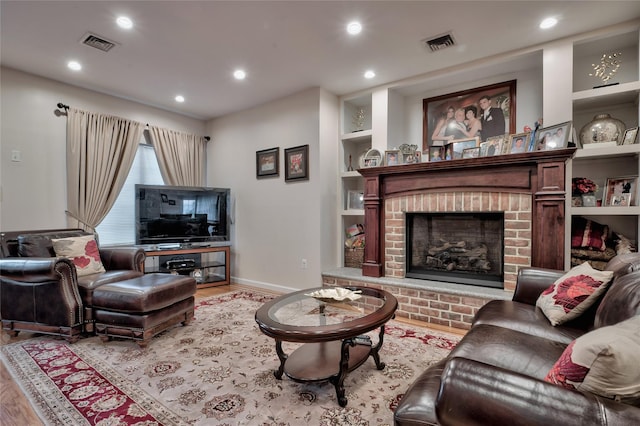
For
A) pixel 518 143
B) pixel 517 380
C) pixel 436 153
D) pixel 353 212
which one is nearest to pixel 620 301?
pixel 517 380

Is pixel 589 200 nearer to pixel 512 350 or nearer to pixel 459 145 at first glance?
pixel 459 145

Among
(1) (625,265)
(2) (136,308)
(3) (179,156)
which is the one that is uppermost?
(3) (179,156)

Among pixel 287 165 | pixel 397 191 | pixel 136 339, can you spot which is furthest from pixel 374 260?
pixel 136 339

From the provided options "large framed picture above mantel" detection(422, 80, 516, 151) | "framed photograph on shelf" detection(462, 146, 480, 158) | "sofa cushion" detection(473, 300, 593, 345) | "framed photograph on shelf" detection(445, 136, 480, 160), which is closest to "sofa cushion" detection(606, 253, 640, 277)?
"sofa cushion" detection(473, 300, 593, 345)

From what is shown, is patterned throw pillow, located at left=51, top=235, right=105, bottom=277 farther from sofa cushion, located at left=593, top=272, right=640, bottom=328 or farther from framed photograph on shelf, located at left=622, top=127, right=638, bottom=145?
framed photograph on shelf, located at left=622, top=127, right=638, bottom=145

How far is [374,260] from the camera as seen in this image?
354 cm

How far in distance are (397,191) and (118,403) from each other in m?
2.93

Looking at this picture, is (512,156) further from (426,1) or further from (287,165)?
(287,165)

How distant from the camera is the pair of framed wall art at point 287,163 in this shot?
3928 mm

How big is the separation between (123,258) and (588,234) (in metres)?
4.35

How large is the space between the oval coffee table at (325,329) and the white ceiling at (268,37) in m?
2.15

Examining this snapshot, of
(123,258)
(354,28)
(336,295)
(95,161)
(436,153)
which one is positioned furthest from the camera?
(95,161)

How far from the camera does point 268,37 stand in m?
2.71

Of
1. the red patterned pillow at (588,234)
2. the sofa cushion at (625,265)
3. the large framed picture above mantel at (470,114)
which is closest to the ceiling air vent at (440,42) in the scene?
the large framed picture above mantel at (470,114)
